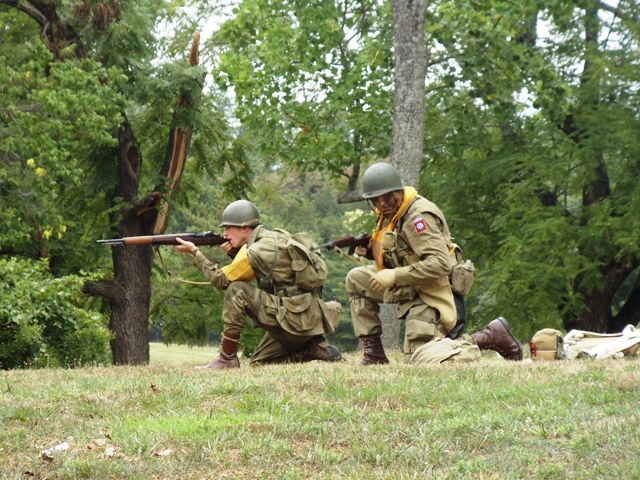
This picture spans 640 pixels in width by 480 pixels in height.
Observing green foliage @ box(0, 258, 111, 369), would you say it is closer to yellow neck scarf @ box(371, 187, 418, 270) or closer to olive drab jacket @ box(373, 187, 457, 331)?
yellow neck scarf @ box(371, 187, 418, 270)

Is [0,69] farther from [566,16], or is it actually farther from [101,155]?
[566,16]

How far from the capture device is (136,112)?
900 inches

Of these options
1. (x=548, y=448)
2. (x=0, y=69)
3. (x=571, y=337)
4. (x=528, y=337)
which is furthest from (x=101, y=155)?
(x=548, y=448)

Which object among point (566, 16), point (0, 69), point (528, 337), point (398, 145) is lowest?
point (528, 337)

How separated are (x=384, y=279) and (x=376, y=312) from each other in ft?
2.50

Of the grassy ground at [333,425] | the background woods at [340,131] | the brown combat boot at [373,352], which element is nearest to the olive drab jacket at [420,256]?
the brown combat boot at [373,352]

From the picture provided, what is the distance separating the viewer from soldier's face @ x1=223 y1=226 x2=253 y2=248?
33.7 ft

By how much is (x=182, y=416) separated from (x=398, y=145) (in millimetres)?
11363

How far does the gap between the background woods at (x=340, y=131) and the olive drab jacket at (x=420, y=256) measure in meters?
7.24

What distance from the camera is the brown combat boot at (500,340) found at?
10.4m

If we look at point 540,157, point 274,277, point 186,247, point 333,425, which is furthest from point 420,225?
point 540,157

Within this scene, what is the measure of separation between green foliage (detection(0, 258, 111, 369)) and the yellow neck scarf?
4.96 m

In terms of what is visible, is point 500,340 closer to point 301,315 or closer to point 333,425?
point 301,315

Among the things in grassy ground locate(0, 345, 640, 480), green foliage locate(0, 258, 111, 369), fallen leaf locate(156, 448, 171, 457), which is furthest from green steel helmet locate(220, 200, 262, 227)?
fallen leaf locate(156, 448, 171, 457)
